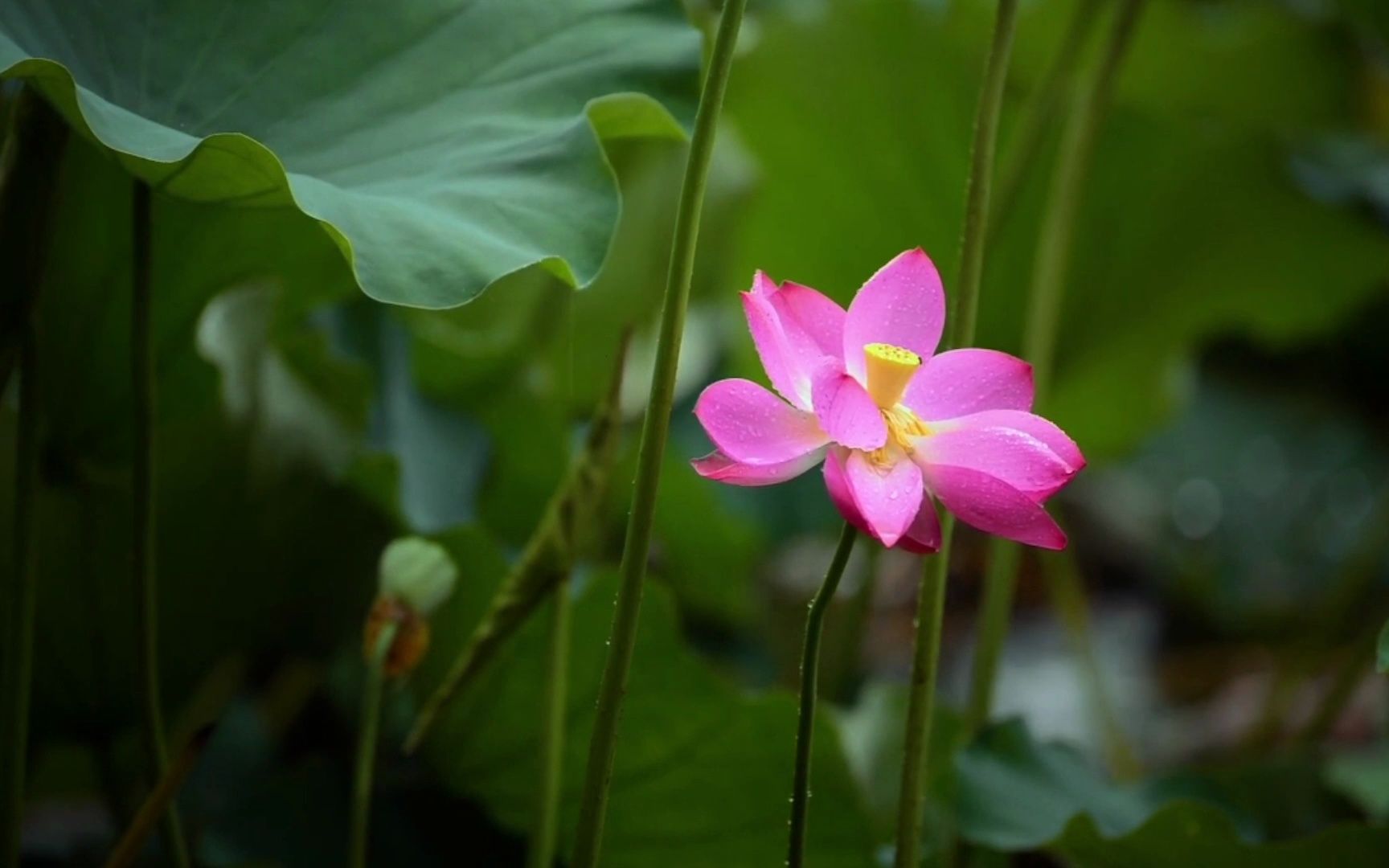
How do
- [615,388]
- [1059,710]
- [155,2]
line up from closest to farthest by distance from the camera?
[615,388], [155,2], [1059,710]

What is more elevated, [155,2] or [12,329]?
[155,2]

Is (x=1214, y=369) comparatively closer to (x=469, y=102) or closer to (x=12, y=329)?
(x=469, y=102)

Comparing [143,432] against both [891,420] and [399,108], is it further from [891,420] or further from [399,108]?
[891,420]

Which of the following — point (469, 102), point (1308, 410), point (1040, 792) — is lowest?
point (1040, 792)

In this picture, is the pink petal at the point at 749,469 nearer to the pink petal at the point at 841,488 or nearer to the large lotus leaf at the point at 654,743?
the pink petal at the point at 841,488

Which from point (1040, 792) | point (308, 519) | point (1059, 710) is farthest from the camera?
point (1059, 710)

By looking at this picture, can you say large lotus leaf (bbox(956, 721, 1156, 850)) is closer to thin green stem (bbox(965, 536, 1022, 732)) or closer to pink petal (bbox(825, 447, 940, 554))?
thin green stem (bbox(965, 536, 1022, 732))

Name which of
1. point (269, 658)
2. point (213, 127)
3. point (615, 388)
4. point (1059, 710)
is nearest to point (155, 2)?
point (213, 127)

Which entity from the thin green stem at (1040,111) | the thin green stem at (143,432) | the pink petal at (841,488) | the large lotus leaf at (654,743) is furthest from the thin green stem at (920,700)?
the thin green stem at (1040,111)
